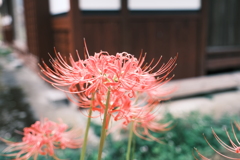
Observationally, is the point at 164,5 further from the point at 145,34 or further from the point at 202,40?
the point at 202,40

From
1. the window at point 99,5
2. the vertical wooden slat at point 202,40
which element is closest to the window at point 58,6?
the window at point 99,5

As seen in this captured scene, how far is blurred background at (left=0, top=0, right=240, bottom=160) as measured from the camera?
178 inches

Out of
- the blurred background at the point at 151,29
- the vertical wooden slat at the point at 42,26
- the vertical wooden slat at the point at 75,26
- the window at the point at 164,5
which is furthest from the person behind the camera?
the vertical wooden slat at the point at 42,26

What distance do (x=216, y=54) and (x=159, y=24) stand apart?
5.42ft

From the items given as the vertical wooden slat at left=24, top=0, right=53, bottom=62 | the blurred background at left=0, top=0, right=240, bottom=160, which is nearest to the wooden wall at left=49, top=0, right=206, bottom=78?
the blurred background at left=0, top=0, right=240, bottom=160

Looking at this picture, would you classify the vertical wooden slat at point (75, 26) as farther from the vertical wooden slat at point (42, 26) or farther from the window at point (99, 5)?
the vertical wooden slat at point (42, 26)

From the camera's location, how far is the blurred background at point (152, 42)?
452cm

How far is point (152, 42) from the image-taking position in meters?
5.23

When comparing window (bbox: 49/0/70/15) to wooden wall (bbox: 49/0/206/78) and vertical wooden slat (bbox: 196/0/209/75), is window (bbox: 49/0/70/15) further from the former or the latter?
vertical wooden slat (bbox: 196/0/209/75)

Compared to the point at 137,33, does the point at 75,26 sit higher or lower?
higher

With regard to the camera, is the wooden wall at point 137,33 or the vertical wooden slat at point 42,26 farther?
the vertical wooden slat at point 42,26

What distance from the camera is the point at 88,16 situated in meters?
4.52

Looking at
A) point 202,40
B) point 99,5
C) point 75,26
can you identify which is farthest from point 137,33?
→ point 202,40

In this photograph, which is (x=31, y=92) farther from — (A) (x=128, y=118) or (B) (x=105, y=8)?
(A) (x=128, y=118)
